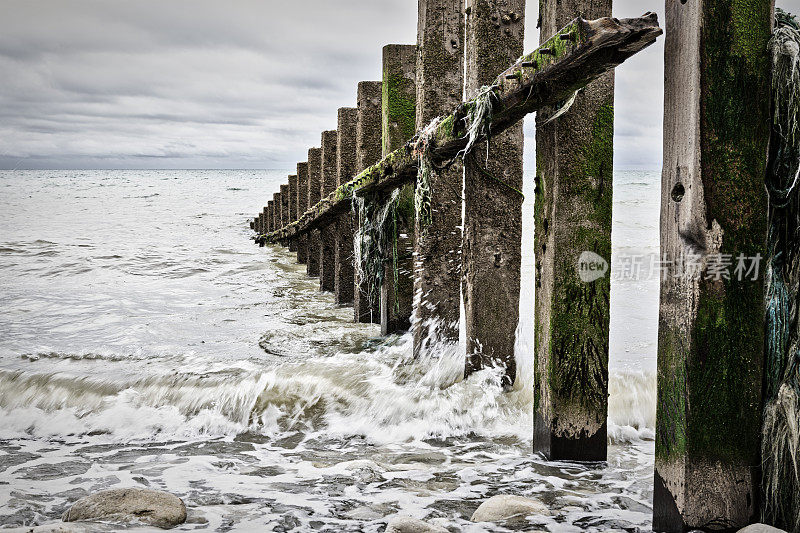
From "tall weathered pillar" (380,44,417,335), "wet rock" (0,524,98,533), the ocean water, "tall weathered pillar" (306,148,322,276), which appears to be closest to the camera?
"wet rock" (0,524,98,533)

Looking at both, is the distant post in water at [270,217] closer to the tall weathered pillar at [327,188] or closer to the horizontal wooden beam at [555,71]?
the tall weathered pillar at [327,188]

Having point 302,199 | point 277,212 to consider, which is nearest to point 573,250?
point 302,199

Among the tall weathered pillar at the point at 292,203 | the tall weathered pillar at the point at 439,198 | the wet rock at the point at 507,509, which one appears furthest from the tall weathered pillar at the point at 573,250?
the tall weathered pillar at the point at 292,203

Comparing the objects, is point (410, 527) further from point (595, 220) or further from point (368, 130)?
point (368, 130)

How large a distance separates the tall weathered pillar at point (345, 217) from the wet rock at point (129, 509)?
209 inches

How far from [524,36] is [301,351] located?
3.27m

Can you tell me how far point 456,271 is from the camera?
4539mm

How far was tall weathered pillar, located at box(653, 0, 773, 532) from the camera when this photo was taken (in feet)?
6.30

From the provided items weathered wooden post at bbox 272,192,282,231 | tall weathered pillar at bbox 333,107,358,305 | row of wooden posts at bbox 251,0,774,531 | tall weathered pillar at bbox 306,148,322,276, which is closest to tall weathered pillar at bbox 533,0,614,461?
row of wooden posts at bbox 251,0,774,531

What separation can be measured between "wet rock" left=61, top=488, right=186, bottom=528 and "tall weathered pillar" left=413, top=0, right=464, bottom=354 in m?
2.39

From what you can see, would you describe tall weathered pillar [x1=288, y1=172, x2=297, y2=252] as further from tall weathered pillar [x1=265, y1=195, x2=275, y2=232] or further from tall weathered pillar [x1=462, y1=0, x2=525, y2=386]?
tall weathered pillar [x1=462, y1=0, x2=525, y2=386]

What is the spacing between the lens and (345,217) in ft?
25.7

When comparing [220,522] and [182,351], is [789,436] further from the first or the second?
[182,351]

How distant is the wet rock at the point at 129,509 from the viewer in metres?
2.38
